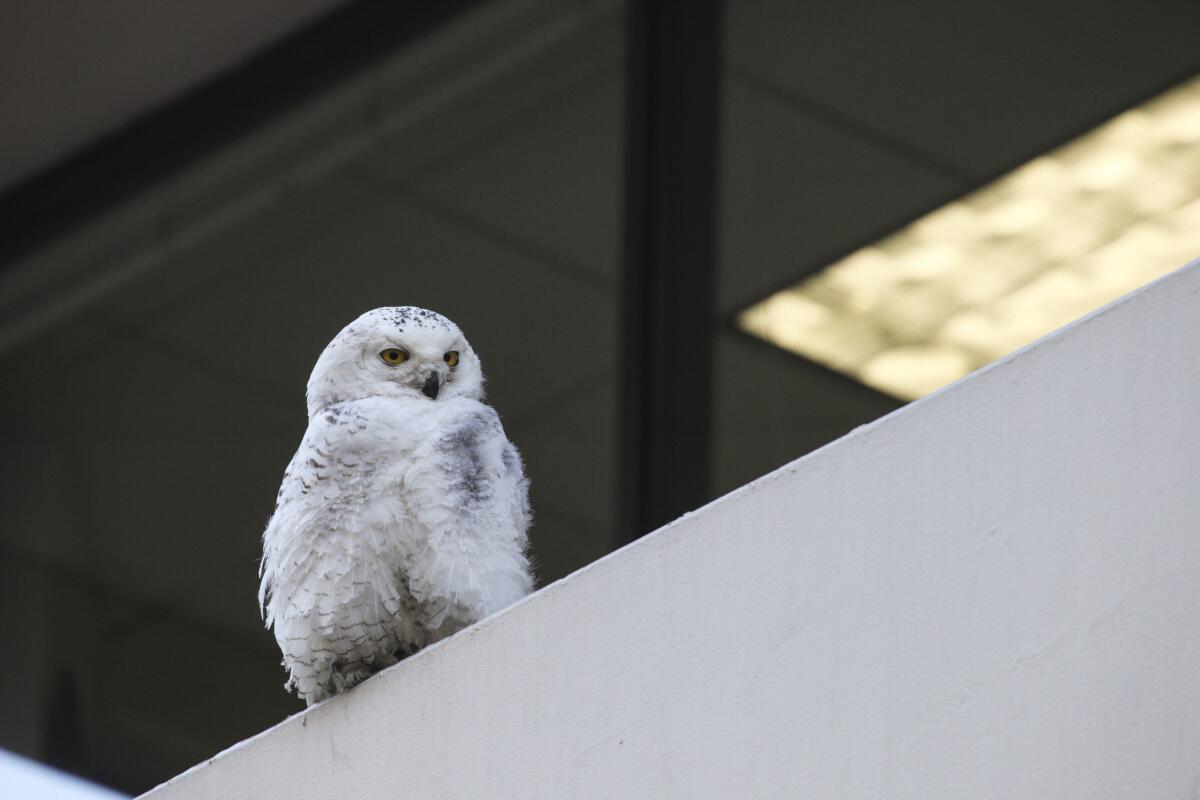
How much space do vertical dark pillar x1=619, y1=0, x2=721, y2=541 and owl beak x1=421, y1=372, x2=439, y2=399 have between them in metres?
2.93

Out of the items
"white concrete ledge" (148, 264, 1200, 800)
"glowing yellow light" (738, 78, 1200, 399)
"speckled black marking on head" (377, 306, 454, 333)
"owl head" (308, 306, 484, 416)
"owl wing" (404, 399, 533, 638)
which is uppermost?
"glowing yellow light" (738, 78, 1200, 399)

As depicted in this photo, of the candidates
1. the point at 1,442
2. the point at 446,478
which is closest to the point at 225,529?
the point at 1,442

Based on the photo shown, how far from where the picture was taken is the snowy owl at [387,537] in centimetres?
287

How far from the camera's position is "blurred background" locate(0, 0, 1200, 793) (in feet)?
19.8

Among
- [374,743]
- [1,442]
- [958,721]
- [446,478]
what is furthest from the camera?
[1,442]

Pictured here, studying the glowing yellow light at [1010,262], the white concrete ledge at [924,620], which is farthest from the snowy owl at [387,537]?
the glowing yellow light at [1010,262]

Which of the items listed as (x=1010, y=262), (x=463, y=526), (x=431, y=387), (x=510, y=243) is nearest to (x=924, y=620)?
(x=463, y=526)

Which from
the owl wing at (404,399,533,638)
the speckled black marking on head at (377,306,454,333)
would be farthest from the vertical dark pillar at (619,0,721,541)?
the owl wing at (404,399,533,638)

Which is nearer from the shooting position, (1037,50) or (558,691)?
(558,691)

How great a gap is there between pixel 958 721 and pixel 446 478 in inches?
36.8

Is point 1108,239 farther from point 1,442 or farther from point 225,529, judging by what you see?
point 1,442

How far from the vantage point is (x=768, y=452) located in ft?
20.2

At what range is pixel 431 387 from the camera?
3039mm

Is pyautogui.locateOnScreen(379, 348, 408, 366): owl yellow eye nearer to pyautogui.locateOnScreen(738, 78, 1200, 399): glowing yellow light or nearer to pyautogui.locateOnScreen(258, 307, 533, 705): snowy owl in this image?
pyautogui.locateOnScreen(258, 307, 533, 705): snowy owl
